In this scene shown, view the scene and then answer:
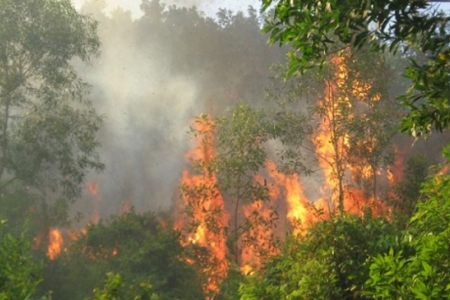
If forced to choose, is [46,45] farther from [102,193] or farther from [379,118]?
[102,193]

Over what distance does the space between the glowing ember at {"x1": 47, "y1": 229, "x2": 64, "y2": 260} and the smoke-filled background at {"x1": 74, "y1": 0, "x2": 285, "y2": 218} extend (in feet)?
26.7

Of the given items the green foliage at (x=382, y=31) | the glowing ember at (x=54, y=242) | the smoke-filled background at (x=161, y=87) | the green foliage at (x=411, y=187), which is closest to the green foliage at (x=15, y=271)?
the green foliage at (x=382, y=31)

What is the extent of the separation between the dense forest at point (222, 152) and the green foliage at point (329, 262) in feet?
0.12

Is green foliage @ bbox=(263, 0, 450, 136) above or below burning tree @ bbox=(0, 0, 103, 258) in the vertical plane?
below

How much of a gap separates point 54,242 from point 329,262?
64.7 feet

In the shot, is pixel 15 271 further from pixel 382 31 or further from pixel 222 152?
pixel 222 152

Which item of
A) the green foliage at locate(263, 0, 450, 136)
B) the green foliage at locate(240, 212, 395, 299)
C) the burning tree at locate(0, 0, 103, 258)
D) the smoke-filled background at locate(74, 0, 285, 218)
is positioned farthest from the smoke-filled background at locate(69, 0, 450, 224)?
the green foliage at locate(263, 0, 450, 136)

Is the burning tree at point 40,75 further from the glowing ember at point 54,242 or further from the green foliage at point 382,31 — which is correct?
the green foliage at point 382,31

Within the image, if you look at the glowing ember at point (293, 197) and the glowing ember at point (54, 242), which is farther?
the glowing ember at point (293, 197)

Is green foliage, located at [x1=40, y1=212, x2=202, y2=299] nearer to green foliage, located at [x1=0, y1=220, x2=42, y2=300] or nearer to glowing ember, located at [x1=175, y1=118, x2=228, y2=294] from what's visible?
glowing ember, located at [x1=175, y1=118, x2=228, y2=294]

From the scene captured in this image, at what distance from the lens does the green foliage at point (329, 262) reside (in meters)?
8.95

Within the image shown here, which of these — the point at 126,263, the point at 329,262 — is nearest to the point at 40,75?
the point at 126,263

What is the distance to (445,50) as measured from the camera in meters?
5.32

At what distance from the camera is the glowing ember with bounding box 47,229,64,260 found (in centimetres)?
2343
